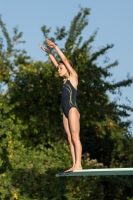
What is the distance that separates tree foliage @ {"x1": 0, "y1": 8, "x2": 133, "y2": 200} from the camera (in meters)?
12.6

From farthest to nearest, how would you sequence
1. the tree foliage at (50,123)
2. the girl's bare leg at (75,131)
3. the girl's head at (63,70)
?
the tree foliage at (50,123)
the girl's head at (63,70)
the girl's bare leg at (75,131)

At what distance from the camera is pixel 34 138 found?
13781 mm

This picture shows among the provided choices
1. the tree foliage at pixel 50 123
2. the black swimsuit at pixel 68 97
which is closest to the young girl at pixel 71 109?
the black swimsuit at pixel 68 97

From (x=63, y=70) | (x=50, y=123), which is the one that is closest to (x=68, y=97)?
(x=63, y=70)

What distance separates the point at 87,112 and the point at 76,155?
20.4 feet

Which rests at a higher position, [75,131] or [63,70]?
[63,70]

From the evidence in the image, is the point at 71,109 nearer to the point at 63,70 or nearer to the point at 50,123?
the point at 63,70

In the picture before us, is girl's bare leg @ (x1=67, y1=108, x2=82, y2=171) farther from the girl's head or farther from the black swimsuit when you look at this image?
the girl's head

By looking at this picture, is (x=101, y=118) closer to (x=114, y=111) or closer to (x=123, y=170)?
(x=114, y=111)

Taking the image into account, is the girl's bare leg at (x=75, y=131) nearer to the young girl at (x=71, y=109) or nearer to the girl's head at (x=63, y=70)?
the young girl at (x=71, y=109)

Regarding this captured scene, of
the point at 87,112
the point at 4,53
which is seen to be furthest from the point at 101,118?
the point at 4,53

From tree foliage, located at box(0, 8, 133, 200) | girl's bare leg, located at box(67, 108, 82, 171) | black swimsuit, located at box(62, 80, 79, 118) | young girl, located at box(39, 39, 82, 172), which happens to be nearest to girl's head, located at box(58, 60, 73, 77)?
young girl, located at box(39, 39, 82, 172)

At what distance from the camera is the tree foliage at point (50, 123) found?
12.6 m

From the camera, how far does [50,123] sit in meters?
13.5
